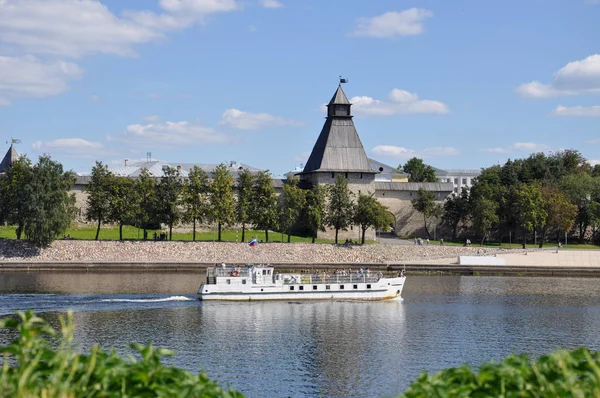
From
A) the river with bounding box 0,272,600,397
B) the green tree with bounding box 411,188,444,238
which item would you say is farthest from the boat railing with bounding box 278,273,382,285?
the green tree with bounding box 411,188,444,238

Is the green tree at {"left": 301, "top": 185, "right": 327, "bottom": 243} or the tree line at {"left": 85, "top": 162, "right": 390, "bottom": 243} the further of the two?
the green tree at {"left": 301, "top": 185, "right": 327, "bottom": 243}

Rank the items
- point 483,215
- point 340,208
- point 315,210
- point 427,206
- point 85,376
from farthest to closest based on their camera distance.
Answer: point 427,206 < point 483,215 < point 340,208 < point 315,210 < point 85,376

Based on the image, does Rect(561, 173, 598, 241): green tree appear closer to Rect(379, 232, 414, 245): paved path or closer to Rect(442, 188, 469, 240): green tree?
Rect(442, 188, 469, 240): green tree

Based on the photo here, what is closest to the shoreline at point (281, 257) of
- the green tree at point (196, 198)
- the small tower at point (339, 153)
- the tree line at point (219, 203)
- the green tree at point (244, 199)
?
the tree line at point (219, 203)

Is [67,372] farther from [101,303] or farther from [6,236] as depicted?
[6,236]

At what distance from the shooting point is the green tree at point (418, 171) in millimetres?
112625

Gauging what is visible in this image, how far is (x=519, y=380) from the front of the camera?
8172 mm

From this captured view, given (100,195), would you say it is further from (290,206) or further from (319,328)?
(319,328)

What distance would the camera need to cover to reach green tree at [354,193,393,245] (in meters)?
64.9

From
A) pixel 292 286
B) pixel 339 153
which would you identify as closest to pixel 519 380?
pixel 292 286

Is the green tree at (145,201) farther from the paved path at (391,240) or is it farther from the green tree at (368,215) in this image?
the paved path at (391,240)

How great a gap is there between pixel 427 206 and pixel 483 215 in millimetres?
5831

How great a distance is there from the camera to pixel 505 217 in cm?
7762

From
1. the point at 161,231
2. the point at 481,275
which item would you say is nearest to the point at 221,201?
the point at 161,231
